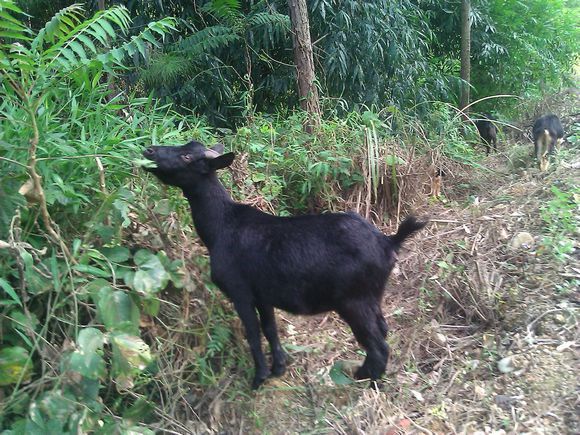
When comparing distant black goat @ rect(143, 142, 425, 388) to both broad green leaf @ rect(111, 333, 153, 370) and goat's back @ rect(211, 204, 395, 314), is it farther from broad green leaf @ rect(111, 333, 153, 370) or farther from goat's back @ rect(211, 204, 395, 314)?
broad green leaf @ rect(111, 333, 153, 370)

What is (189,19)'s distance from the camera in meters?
7.27

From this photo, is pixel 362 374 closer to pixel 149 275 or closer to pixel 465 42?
pixel 149 275

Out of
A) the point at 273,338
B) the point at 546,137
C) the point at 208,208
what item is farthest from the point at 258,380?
the point at 546,137

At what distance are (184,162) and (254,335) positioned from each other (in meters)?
1.14

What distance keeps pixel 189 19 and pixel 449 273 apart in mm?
4841

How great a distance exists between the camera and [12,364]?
277cm

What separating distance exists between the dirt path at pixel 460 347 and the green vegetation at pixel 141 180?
4.4 inches

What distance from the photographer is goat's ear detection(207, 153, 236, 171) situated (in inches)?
141

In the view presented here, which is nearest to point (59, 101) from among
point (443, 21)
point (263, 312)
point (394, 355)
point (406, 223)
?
point (263, 312)

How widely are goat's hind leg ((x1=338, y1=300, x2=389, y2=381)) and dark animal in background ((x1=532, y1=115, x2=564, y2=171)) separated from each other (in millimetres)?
3631

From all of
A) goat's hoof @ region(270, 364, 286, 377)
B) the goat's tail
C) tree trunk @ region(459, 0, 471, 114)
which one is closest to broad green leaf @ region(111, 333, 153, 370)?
goat's hoof @ region(270, 364, 286, 377)

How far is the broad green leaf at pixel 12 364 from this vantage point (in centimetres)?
276

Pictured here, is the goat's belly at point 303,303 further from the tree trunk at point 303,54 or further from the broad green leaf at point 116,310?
the tree trunk at point 303,54

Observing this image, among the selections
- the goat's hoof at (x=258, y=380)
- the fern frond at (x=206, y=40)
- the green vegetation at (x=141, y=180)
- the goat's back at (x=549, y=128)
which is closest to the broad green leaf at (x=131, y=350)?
the green vegetation at (x=141, y=180)
